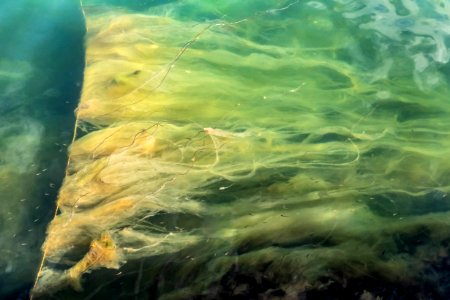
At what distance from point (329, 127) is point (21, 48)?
10.6ft

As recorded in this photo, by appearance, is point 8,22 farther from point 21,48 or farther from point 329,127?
point 329,127

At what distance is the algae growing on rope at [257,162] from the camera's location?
3.06 metres

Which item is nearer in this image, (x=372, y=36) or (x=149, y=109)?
(x=149, y=109)

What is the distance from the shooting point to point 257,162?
364 centimetres

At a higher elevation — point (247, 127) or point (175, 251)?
point (247, 127)

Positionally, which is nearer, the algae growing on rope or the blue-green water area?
the algae growing on rope

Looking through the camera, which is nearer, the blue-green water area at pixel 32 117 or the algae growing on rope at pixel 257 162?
the algae growing on rope at pixel 257 162

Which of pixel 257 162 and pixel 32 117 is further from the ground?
pixel 32 117

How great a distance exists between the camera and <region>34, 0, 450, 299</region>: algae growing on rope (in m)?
3.06

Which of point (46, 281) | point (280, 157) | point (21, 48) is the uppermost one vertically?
point (21, 48)

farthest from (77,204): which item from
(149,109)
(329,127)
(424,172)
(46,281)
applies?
(424,172)

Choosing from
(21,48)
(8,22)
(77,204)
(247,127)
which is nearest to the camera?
(77,204)

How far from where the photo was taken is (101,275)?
302 cm

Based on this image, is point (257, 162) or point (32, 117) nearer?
point (257, 162)
